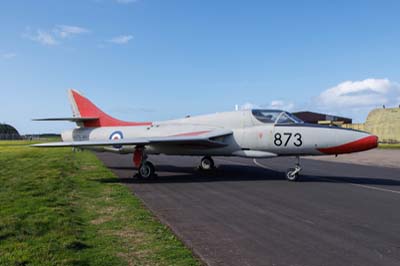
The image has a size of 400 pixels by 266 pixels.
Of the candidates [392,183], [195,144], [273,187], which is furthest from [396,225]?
[195,144]

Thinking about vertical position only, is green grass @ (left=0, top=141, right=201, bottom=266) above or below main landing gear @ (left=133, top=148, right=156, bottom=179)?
below

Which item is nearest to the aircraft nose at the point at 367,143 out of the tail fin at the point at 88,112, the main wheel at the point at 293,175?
the main wheel at the point at 293,175

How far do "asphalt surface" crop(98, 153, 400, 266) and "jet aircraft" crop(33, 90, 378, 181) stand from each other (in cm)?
115

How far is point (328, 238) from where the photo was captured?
5.39m

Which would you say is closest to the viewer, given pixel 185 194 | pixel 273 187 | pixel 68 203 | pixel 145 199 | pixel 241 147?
pixel 68 203

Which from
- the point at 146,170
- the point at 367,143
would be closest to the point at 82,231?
the point at 146,170

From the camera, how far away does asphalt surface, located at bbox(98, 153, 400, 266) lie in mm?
4664

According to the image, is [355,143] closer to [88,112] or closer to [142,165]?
[142,165]

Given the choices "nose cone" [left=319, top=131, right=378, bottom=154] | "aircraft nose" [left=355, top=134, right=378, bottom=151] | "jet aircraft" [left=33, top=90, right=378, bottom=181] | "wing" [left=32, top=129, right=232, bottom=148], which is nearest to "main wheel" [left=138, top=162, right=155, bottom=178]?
"jet aircraft" [left=33, top=90, right=378, bottom=181]

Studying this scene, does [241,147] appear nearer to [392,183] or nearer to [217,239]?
[392,183]

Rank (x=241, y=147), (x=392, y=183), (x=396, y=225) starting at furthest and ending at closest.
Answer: (x=241, y=147) → (x=392, y=183) → (x=396, y=225)

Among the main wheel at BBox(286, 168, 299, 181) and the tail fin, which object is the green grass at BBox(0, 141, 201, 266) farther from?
the tail fin

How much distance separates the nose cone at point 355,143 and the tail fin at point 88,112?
29.0 feet

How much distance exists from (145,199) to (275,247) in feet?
14.7
